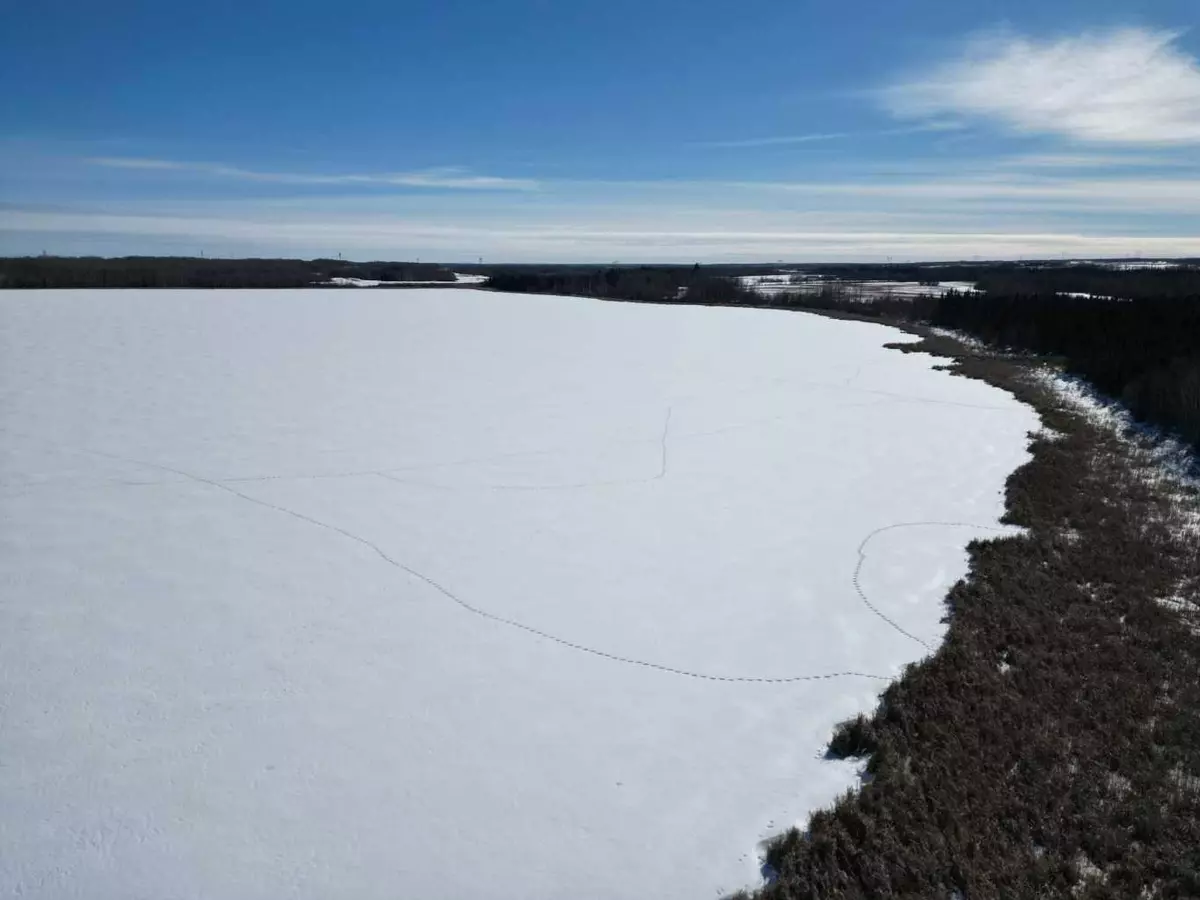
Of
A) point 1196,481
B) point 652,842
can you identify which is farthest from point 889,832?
point 1196,481

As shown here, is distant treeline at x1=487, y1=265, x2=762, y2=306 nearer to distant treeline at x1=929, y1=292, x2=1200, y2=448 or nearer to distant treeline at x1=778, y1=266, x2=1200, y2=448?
distant treeline at x1=778, y1=266, x2=1200, y2=448

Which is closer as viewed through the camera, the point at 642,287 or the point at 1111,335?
the point at 1111,335

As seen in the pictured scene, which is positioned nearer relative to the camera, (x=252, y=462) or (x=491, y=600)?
(x=491, y=600)

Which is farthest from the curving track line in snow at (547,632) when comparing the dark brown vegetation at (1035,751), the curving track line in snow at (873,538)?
the dark brown vegetation at (1035,751)

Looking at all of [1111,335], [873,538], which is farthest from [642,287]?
[873,538]

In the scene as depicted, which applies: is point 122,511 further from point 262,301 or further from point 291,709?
point 262,301

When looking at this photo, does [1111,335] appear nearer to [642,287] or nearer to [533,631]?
[533,631]
